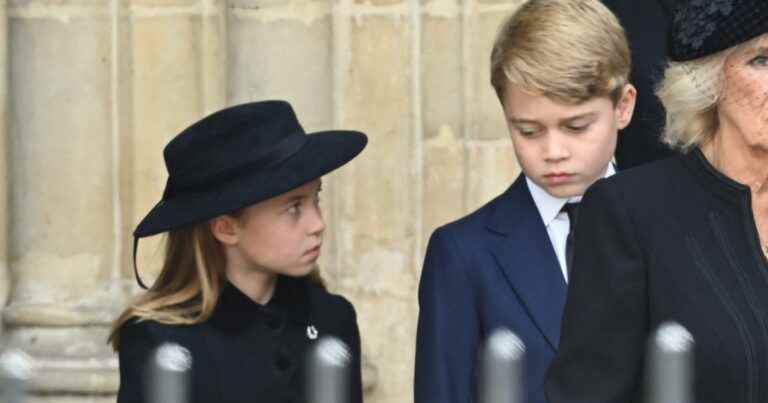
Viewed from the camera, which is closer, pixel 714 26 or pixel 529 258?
pixel 714 26

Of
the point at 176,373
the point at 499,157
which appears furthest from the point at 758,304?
the point at 499,157

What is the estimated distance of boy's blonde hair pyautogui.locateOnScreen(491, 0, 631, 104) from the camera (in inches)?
180

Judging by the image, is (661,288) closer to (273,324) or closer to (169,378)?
A: (169,378)

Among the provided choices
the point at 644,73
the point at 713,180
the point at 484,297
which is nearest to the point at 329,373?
the point at 713,180

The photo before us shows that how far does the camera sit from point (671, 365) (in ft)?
9.88

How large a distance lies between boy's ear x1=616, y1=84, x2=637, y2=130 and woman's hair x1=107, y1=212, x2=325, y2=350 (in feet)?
2.55

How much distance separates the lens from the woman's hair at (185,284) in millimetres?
4570

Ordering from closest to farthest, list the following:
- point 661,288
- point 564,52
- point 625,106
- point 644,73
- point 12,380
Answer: point 12,380, point 661,288, point 564,52, point 625,106, point 644,73

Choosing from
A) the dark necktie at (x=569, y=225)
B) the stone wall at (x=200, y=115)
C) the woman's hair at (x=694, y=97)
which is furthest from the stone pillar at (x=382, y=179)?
the woman's hair at (x=694, y=97)

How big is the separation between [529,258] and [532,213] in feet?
0.34

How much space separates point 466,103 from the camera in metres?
6.47

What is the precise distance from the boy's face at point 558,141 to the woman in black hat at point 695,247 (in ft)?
2.85

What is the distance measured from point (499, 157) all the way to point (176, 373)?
3.52 meters

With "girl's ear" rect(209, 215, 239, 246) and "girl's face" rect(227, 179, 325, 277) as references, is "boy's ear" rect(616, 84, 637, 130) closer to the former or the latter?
"girl's face" rect(227, 179, 325, 277)
